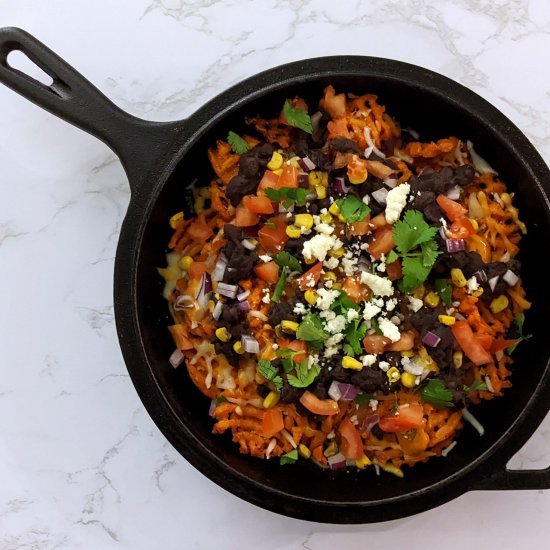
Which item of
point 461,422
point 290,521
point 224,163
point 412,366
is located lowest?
point 290,521

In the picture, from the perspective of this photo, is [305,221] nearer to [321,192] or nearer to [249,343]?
[321,192]

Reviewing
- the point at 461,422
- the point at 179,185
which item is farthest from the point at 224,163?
the point at 461,422

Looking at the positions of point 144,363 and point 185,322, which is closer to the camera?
point 144,363

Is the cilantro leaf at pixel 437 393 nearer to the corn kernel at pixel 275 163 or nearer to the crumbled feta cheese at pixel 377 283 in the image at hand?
the crumbled feta cheese at pixel 377 283

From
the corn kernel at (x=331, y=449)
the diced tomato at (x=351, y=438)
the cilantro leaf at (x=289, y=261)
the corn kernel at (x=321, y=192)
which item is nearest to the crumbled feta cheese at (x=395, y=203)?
the corn kernel at (x=321, y=192)

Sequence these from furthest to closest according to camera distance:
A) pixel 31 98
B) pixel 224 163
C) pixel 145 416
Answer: pixel 145 416 → pixel 224 163 → pixel 31 98

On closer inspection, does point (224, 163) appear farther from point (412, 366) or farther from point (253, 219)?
point (412, 366)

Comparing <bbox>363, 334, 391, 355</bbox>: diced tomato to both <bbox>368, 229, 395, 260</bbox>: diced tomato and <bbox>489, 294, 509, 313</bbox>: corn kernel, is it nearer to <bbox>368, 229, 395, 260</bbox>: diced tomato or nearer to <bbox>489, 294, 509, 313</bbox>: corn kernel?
<bbox>368, 229, 395, 260</bbox>: diced tomato
